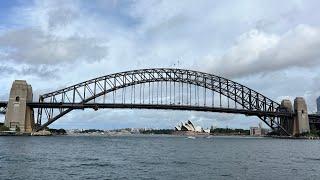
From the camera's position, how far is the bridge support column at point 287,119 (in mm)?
159375

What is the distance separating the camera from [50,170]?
124 feet

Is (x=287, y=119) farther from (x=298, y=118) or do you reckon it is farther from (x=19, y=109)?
(x=19, y=109)

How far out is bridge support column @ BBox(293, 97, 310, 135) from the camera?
154375mm

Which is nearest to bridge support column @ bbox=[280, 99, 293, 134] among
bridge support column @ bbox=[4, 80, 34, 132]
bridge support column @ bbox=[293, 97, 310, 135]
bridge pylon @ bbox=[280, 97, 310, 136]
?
bridge pylon @ bbox=[280, 97, 310, 136]

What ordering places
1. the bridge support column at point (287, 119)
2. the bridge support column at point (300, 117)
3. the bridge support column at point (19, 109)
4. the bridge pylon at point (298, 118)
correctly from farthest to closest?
the bridge support column at point (287, 119), the bridge pylon at point (298, 118), the bridge support column at point (300, 117), the bridge support column at point (19, 109)

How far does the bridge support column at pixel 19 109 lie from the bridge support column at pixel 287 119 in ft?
272

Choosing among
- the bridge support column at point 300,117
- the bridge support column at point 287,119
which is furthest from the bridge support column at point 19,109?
the bridge support column at point 300,117

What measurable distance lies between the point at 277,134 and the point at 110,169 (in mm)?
138789

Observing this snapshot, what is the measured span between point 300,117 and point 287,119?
7.03 m

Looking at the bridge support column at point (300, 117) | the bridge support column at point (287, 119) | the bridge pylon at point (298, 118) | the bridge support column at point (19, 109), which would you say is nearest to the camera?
the bridge support column at point (19, 109)

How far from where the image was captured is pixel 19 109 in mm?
130250

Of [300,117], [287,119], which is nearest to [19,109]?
[287,119]

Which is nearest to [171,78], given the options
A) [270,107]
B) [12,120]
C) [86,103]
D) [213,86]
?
[213,86]

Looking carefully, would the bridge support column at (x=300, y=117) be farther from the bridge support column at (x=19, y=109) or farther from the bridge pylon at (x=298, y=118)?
the bridge support column at (x=19, y=109)
